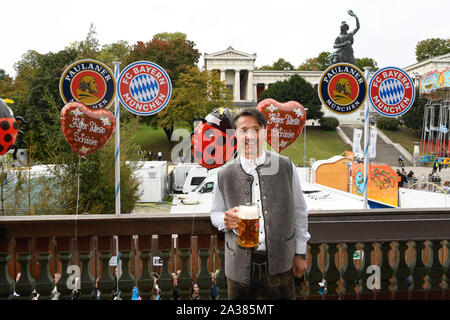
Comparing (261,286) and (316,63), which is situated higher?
(316,63)

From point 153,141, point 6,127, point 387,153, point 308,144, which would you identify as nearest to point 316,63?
point 308,144

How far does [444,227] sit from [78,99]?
522 centimetres

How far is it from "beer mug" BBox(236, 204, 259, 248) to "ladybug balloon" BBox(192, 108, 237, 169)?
3.22 m

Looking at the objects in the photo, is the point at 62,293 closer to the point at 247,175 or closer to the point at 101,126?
the point at 247,175

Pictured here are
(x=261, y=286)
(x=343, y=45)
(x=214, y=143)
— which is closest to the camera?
(x=261, y=286)

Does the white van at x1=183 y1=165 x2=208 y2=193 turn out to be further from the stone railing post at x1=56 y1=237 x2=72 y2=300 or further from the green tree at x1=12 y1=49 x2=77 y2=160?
the green tree at x1=12 y1=49 x2=77 y2=160

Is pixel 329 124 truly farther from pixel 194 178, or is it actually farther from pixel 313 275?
pixel 313 275

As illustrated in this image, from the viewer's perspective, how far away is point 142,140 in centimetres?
4772

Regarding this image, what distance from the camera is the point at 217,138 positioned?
222 inches

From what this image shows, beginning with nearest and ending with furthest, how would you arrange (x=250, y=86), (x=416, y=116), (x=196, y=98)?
(x=196, y=98) → (x=416, y=116) → (x=250, y=86)

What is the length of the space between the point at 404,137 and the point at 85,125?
5382cm

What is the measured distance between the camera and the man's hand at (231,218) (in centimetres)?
246

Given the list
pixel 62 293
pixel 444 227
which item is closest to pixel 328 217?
pixel 444 227

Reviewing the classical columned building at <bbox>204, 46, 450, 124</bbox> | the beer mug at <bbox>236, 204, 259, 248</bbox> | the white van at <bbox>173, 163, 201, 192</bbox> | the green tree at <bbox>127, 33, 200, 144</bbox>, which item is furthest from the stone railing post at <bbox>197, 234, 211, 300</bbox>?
the classical columned building at <bbox>204, 46, 450, 124</bbox>
